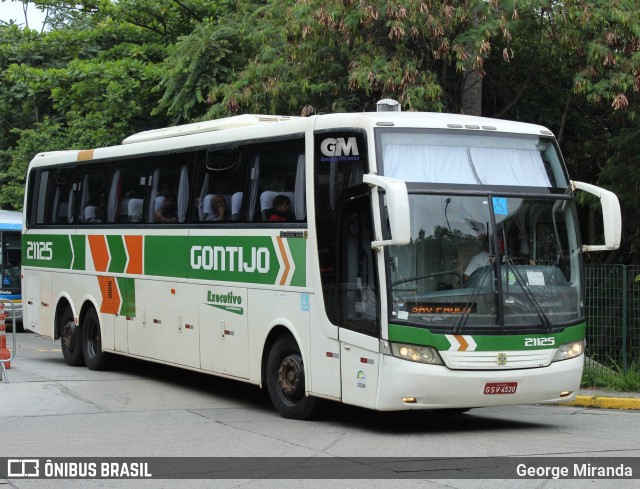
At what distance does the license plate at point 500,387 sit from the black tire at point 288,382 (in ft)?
7.04

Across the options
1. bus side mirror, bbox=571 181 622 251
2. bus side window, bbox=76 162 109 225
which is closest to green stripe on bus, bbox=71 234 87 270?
bus side window, bbox=76 162 109 225

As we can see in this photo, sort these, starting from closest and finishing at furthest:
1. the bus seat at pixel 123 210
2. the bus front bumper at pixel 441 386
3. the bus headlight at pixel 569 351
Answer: the bus front bumper at pixel 441 386
the bus headlight at pixel 569 351
the bus seat at pixel 123 210

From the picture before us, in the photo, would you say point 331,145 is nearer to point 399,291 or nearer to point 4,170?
point 399,291

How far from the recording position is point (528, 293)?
11.4m

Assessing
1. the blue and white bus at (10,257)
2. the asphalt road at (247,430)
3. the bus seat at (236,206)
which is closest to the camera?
the asphalt road at (247,430)

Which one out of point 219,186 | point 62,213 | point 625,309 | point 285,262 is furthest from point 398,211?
point 62,213

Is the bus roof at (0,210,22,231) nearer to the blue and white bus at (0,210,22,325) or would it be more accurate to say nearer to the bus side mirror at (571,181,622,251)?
the blue and white bus at (0,210,22,325)

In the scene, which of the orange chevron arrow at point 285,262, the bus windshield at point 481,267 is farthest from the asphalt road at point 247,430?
the orange chevron arrow at point 285,262

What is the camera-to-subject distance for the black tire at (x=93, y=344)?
17.9 meters

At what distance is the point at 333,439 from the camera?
1096 centimetres

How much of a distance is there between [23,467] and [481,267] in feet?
16.0

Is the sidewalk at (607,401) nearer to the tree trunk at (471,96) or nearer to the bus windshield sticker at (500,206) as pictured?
the bus windshield sticker at (500,206)

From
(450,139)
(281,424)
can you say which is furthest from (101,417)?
(450,139)
